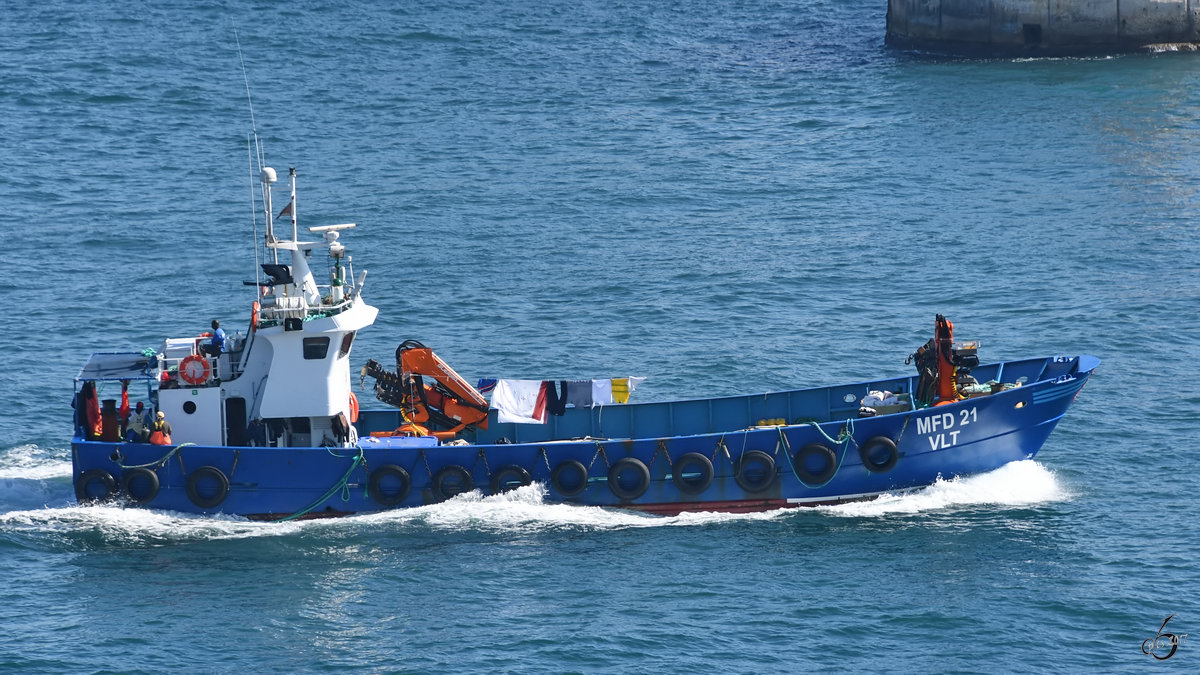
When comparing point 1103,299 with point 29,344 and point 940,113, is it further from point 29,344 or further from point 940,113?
point 29,344

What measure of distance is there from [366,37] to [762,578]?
52.4m

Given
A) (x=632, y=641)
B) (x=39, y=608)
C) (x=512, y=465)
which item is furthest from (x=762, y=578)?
(x=39, y=608)

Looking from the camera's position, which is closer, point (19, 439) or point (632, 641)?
point (632, 641)

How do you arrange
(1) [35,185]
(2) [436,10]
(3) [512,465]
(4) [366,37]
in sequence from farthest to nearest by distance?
(2) [436,10]
(4) [366,37]
(1) [35,185]
(3) [512,465]

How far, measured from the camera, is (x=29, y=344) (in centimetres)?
4412

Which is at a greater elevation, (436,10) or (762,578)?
(436,10)

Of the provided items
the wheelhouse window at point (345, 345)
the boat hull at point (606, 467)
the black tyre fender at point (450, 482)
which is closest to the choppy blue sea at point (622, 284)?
the black tyre fender at point (450, 482)

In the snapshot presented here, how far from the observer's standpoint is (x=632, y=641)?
95.4 ft

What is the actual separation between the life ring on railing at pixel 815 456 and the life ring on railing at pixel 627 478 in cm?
310

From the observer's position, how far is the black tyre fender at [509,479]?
111ft

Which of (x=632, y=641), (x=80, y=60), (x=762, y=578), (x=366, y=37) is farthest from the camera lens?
(x=366, y=37)

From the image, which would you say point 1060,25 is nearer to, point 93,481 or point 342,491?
point 342,491

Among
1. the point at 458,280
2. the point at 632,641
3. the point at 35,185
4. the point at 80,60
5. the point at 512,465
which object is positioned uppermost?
the point at 80,60

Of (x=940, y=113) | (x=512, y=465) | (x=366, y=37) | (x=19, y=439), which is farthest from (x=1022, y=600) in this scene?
(x=366, y=37)
